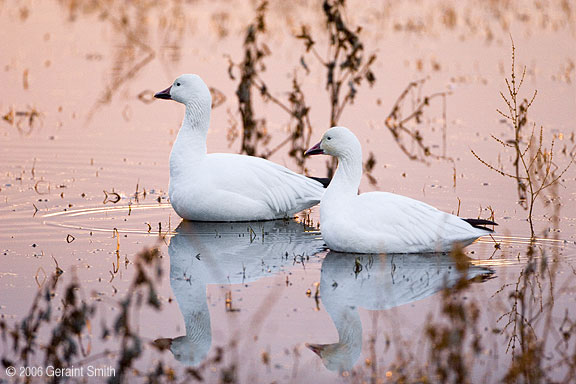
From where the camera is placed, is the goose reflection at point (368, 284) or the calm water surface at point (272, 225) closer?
the calm water surface at point (272, 225)

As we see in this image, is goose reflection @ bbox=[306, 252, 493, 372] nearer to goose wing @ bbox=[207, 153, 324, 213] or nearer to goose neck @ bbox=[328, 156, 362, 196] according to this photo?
goose neck @ bbox=[328, 156, 362, 196]

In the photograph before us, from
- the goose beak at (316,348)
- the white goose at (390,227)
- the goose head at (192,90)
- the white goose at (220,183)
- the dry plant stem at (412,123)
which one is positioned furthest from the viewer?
the dry plant stem at (412,123)

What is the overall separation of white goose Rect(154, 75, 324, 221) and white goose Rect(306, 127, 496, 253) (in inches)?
53.3

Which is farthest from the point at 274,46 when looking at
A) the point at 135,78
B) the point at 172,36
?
the point at 135,78

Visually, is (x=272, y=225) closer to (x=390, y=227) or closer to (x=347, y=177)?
(x=347, y=177)

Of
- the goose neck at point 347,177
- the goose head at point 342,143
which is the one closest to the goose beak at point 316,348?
the goose neck at point 347,177

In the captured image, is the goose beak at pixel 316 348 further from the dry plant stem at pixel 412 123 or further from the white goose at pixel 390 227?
the dry plant stem at pixel 412 123

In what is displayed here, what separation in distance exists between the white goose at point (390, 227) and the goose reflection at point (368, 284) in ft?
0.38

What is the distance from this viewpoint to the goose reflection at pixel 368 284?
21.3 ft

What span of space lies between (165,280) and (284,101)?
28.3 feet

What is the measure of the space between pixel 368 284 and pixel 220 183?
8.05ft

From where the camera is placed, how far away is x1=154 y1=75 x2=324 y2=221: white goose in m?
9.59

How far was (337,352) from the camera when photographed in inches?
247

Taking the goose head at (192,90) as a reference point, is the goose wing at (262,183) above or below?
below
